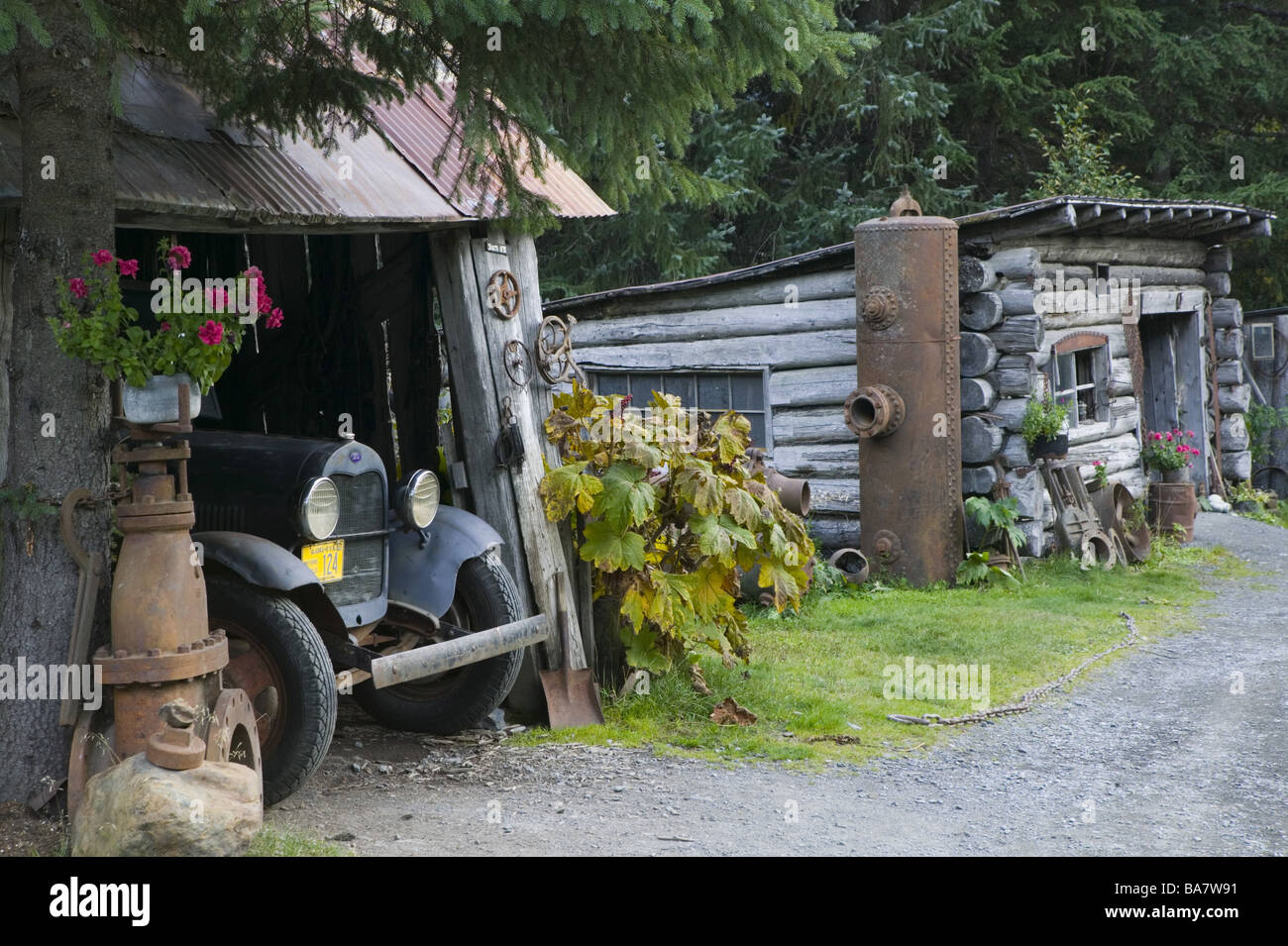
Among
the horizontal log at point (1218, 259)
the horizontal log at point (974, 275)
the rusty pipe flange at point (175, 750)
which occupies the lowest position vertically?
A: the rusty pipe flange at point (175, 750)

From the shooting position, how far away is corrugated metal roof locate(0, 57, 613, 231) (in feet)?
16.6

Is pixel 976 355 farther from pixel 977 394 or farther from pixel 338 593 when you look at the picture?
pixel 338 593

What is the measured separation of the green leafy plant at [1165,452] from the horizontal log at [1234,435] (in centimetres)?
158

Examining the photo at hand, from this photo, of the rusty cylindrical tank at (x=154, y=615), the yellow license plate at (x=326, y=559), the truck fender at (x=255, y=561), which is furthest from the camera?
the yellow license plate at (x=326, y=559)

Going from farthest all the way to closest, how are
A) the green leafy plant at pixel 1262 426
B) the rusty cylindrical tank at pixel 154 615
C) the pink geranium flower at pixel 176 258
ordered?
1. the green leafy plant at pixel 1262 426
2. the pink geranium flower at pixel 176 258
3. the rusty cylindrical tank at pixel 154 615

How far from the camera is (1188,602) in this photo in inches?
383

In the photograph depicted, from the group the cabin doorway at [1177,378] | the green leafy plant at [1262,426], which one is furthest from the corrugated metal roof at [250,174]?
the green leafy plant at [1262,426]

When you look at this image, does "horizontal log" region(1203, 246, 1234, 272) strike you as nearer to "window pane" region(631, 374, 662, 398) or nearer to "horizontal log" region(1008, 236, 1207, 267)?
"horizontal log" region(1008, 236, 1207, 267)

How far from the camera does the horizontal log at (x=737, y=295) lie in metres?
Result: 10.7

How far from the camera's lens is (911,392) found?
9797mm

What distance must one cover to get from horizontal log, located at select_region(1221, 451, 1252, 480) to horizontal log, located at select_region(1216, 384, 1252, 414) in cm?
49

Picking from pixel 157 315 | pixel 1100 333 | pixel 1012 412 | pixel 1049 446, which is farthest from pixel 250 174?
pixel 1100 333

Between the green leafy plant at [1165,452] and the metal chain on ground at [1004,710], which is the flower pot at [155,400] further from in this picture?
the green leafy plant at [1165,452]

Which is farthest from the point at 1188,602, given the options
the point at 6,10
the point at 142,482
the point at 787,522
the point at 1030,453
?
the point at 6,10
